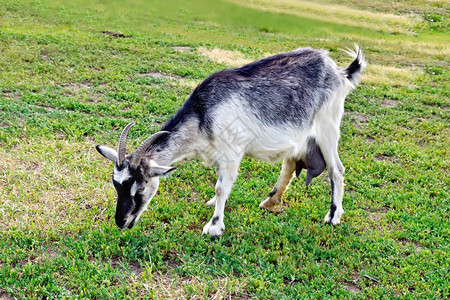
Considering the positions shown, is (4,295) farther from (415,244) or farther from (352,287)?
(415,244)

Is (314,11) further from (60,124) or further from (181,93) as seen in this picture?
(60,124)

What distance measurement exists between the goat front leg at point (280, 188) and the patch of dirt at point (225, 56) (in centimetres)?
691

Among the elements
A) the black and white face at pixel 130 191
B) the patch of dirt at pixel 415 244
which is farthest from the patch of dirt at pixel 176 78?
the patch of dirt at pixel 415 244

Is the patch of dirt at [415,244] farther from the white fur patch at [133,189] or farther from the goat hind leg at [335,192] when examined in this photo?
the white fur patch at [133,189]

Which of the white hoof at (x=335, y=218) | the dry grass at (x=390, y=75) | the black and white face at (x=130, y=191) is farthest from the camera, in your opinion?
the dry grass at (x=390, y=75)

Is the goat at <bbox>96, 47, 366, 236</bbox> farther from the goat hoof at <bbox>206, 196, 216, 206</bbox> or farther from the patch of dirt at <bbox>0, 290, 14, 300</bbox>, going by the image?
the patch of dirt at <bbox>0, 290, 14, 300</bbox>

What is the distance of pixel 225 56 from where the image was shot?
13820mm

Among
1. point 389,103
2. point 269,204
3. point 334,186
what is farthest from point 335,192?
point 389,103

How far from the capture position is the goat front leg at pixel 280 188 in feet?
21.1

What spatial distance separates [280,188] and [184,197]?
1.36 m

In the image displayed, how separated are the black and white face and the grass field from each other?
15.3 inches

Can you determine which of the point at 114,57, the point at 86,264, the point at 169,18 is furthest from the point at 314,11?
the point at 86,264

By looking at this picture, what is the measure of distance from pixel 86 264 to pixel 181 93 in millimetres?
6049

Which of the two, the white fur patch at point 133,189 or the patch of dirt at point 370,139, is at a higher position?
the white fur patch at point 133,189
